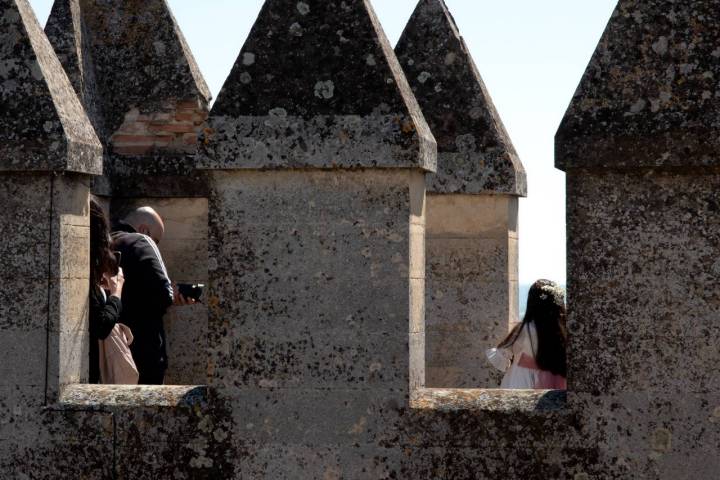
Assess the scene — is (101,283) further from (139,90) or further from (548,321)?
(139,90)

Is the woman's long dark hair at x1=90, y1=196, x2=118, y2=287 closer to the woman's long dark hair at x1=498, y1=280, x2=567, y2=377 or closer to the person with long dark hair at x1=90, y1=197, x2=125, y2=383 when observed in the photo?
the person with long dark hair at x1=90, y1=197, x2=125, y2=383

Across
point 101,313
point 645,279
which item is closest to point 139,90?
point 101,313

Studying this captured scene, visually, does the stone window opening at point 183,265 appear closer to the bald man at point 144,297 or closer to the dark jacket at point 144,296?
the bald man at point 144,297

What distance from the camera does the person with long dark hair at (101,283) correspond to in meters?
6.55

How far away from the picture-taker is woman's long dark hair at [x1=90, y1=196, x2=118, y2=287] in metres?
6.67

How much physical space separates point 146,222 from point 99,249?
6.73ft

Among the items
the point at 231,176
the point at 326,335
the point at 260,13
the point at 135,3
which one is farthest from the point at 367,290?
the point at 135,3

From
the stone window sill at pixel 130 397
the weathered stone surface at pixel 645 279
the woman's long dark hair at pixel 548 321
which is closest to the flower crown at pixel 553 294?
the woman's long dark hair at pixel 548 321

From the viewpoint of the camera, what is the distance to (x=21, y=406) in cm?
615

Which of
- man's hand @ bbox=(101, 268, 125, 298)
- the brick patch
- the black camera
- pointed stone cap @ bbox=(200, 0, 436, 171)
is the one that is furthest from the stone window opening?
pointed stone cap @ bbox=(200, 0, 436, 171)

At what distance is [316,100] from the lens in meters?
5.92

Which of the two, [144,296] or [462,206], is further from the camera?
[462,206]

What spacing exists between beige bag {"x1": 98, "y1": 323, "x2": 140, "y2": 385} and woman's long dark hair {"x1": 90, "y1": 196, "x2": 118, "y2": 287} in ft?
1.41

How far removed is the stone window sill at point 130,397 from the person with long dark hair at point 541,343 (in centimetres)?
189
